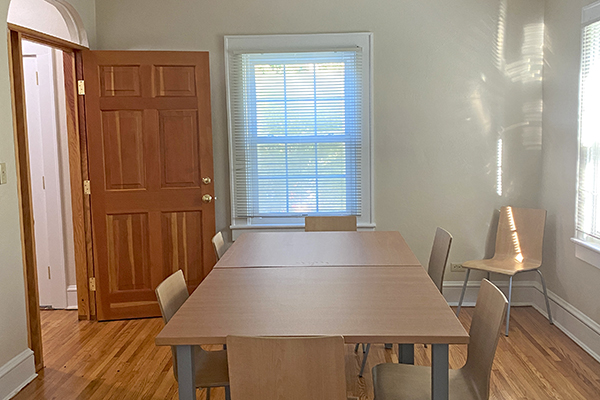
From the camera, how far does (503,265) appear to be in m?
4.31

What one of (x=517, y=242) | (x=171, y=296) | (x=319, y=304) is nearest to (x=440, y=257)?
(x=319, y=304)

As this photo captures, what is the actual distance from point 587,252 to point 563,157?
814mm

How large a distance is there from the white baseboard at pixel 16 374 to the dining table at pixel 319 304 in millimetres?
1470

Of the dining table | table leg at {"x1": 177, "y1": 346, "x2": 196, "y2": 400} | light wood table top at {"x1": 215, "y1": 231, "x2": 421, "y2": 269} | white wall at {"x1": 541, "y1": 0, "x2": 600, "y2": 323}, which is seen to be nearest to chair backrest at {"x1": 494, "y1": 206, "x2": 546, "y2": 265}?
white wall at {"x1": 541, "y1": 0, "x2": 600, "y2": 323}

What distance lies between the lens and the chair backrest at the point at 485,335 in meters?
2.01

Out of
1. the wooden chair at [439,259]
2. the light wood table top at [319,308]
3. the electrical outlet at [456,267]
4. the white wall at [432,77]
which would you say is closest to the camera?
the light wood table top at [319,308]

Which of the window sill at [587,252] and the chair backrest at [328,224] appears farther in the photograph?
the chair backrest at [328,224]

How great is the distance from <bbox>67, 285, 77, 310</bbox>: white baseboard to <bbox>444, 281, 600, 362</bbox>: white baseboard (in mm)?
3291

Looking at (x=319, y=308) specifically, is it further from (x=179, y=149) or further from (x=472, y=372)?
(x=179, y=149)

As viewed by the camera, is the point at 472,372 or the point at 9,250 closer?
the point at 472,372

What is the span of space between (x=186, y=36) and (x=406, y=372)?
11.5 ft

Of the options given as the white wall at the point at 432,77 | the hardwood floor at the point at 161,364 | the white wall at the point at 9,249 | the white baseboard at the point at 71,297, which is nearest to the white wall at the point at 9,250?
the white wall at the point at 9,249

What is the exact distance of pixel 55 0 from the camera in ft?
13.3

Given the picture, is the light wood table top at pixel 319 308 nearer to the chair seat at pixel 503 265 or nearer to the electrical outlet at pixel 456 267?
Result: the chair seat at pixel 503 265
